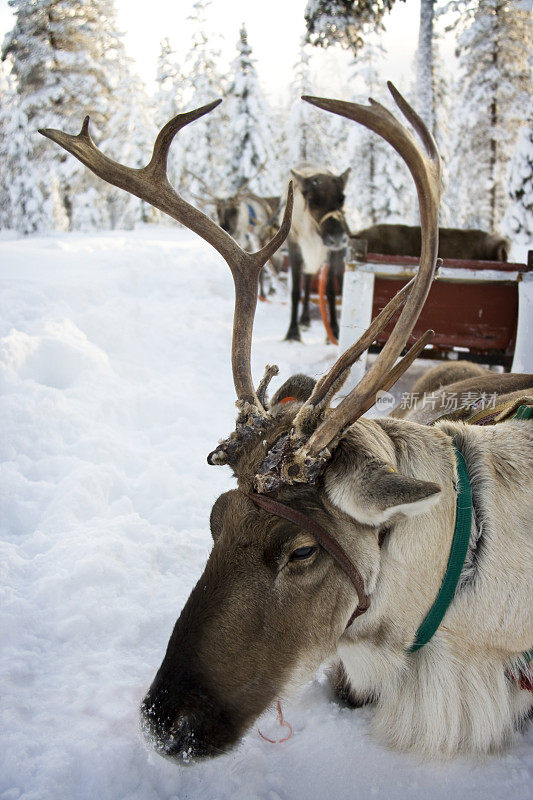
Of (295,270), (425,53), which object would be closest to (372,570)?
(295,270)

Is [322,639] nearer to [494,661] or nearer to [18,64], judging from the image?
[494,661]

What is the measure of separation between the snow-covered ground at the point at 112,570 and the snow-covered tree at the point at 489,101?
2125cm

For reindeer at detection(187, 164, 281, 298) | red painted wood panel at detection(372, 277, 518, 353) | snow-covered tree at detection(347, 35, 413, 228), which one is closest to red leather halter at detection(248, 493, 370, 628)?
red painted wood panel at detection(372, 277, 518, 353)

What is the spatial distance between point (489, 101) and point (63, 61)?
1858 cm

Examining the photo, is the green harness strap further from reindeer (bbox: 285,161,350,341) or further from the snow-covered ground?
reindeer (bbox: 285,161,350,341)

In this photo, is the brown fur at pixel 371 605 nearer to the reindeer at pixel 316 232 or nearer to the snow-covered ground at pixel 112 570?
the snow-covered ground at pixel 112 570

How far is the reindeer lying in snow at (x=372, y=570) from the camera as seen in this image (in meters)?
1.48

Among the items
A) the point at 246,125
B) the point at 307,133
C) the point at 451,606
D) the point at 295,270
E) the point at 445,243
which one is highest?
the point at 307,133

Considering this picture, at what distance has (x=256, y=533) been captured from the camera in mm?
1547

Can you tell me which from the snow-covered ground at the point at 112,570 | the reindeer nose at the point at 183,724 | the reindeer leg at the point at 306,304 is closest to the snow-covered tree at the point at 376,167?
the reindeer leg at the point at 306,304

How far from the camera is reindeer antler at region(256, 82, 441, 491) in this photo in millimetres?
1549

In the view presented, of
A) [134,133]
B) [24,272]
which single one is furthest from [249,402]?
[134,133]

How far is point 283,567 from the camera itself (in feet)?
5.07

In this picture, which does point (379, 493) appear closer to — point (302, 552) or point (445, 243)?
point (302, 552)
